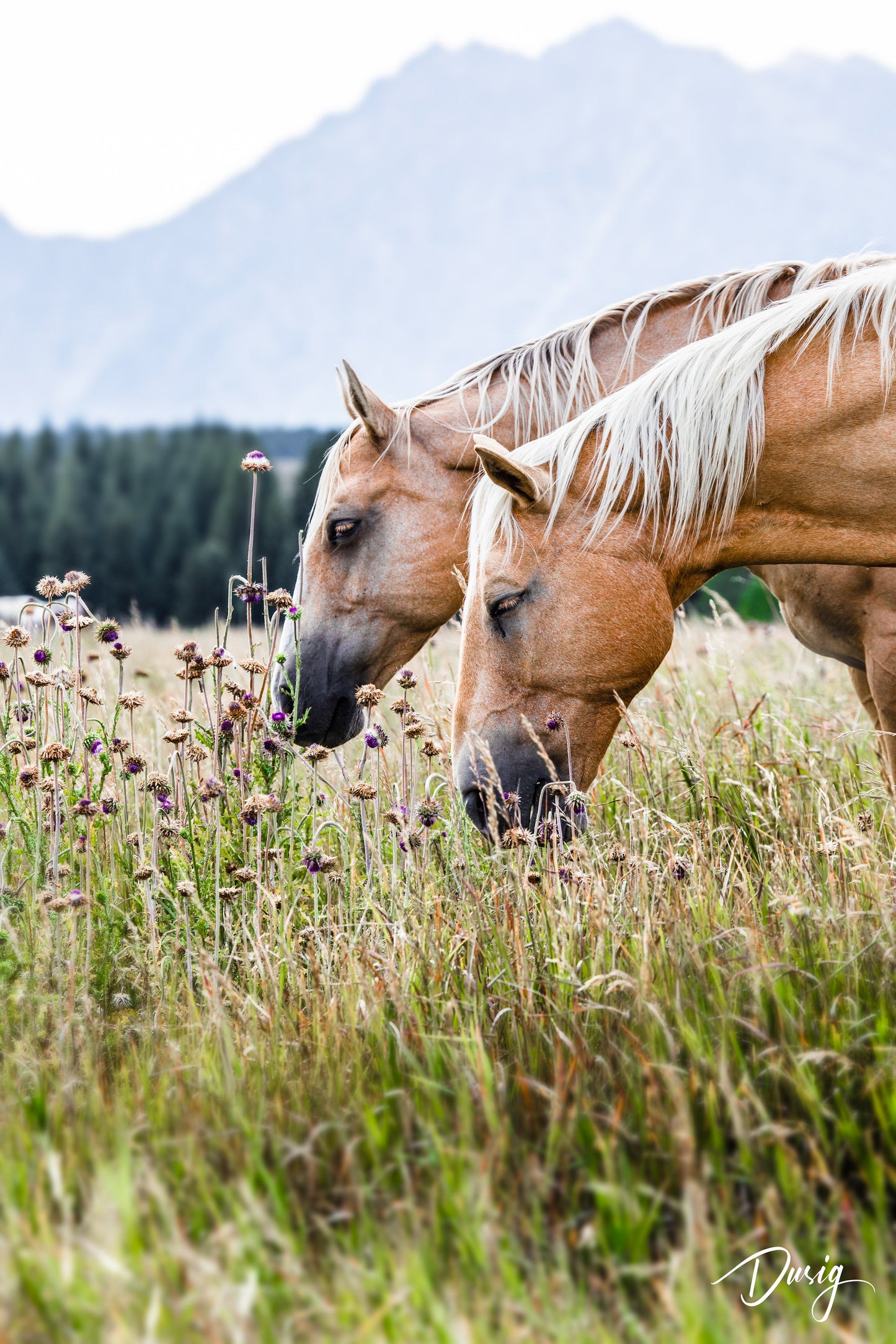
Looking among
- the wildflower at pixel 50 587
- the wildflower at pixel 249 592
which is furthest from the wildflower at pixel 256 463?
the wildflower at pixel 50 587

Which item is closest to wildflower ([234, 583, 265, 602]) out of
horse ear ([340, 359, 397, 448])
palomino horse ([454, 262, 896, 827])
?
palomino horse ([454, 262, 896, 827])

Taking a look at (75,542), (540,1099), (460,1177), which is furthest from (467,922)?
(75,542)

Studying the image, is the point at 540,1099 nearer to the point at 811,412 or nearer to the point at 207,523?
the point at 811,412

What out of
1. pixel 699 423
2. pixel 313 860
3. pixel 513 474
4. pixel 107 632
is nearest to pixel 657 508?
pixel 699 423

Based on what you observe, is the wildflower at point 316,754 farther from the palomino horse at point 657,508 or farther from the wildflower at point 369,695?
the palomino horse at point 657,508

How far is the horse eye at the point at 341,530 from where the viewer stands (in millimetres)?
4410

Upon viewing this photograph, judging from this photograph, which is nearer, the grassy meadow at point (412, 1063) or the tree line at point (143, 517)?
the grassy meadow at point (412, 1063)

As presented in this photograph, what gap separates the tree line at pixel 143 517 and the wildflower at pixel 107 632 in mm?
49126

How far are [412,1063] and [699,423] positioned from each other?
196 centimetres

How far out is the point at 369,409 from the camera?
4344 millimetres

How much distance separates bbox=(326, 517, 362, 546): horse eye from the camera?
4.41 meters

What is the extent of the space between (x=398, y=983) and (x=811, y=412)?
6.54 ft

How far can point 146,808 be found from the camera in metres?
3.72

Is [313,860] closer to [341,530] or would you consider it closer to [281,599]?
[281,599]
